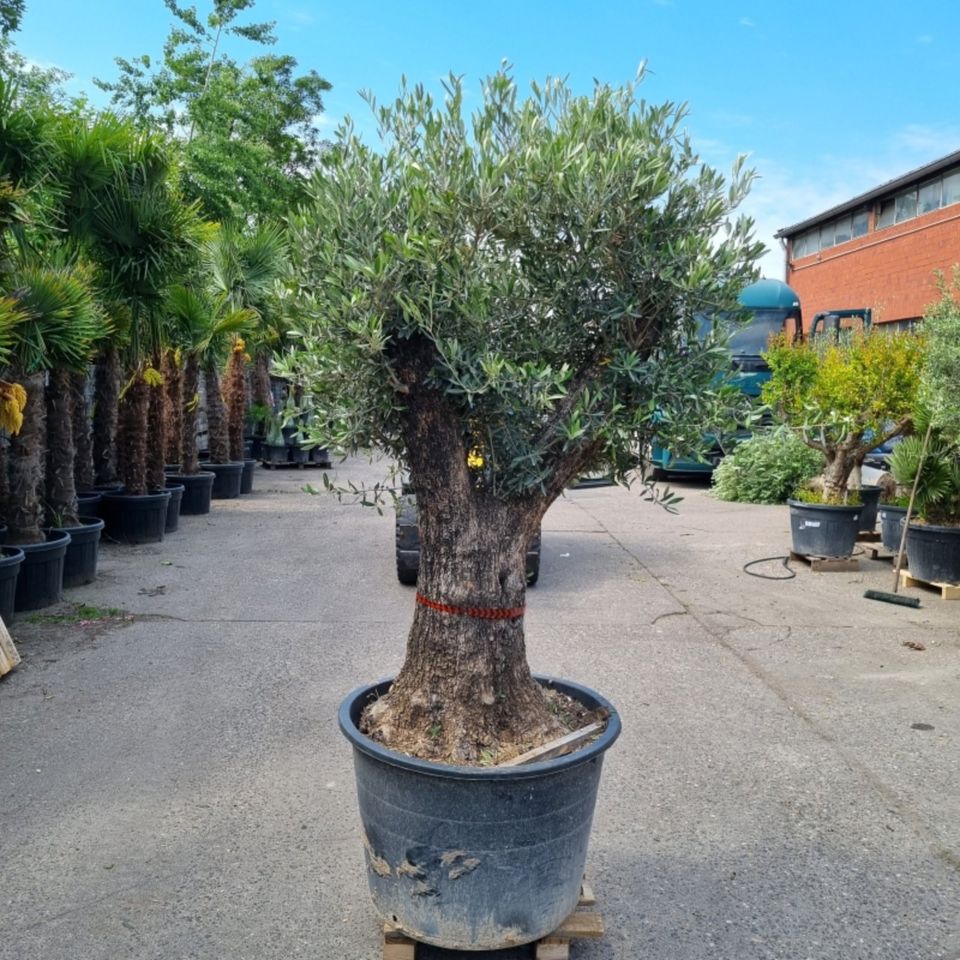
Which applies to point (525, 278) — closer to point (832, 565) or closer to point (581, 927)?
point (581, 927)

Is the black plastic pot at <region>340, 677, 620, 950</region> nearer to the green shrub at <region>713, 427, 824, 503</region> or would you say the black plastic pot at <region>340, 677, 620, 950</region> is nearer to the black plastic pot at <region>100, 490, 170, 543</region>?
the black plastic pot at <region>100, 490, 170, 543</region>

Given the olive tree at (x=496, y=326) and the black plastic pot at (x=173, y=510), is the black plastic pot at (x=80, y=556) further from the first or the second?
the olive tree at (x=496, y=326)

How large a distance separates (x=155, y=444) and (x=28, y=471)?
13.8 feet

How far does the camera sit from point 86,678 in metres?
6.11

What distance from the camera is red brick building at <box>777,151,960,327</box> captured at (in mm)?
26234

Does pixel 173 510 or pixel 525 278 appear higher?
pixel 525 278

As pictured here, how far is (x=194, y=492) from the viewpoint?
553 inches

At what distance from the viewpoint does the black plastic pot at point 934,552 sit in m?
8.84

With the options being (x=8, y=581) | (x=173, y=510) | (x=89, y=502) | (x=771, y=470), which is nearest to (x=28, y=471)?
(x=8, y=581)

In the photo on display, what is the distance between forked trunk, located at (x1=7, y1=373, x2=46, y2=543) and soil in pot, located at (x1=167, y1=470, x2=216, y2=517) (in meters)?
6.02

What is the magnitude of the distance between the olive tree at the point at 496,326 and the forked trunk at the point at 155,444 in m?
9.40

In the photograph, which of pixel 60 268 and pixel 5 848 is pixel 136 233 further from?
pixel 5 848

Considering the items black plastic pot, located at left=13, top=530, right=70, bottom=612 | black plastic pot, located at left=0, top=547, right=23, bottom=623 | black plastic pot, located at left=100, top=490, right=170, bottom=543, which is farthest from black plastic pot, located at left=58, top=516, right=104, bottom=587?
black plastic pot, located at left=100, top=490, right=170, bottom=543

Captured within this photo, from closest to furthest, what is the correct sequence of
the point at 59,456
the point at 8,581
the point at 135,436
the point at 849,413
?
1. the point at 8,581
2. the point at 59,456
3. the point at 849,413
4. the point at 135,436
